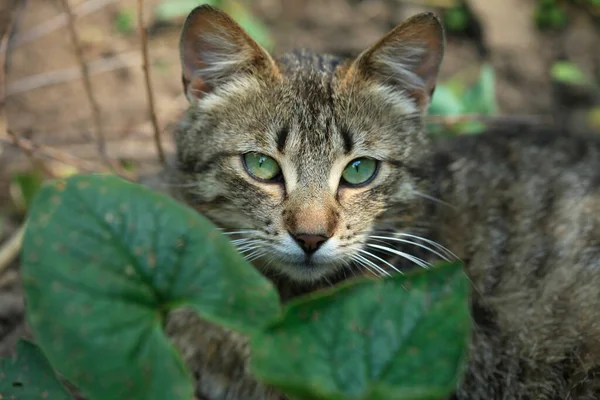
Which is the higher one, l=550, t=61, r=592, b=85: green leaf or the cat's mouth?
l=550, t=61, r=592, b=85: green leaf

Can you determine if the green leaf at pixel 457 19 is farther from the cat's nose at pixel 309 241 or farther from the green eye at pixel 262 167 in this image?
the cat's nose at pixel 309 241

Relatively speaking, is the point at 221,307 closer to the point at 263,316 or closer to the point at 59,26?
the point at 263,316

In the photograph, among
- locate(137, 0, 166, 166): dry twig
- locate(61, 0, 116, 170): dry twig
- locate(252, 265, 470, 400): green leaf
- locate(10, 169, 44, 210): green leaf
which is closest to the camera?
locate(252, 265, 470, 400): green leaf

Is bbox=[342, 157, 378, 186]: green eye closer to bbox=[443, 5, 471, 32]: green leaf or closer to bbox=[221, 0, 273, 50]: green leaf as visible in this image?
bbox=[221, 0, 273, 50]: green leaf

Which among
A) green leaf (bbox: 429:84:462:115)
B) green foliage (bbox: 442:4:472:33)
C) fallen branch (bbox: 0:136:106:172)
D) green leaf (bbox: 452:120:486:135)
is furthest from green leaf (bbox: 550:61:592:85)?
fallen branch (bbox: 0:136:106:172)

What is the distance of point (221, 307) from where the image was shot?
146 cm

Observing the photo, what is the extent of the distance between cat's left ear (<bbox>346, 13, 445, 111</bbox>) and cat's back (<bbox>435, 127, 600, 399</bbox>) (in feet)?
1.37

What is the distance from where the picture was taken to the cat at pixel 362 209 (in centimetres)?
216

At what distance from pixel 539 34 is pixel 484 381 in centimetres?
301

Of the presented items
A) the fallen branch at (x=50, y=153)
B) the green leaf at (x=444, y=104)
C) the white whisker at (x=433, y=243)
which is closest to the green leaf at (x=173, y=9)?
the fallen branch at (x=50, y=153)

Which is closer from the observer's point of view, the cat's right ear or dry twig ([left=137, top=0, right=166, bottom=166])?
the cat's right ear

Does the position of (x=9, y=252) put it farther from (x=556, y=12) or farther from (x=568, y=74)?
(x=556, y=12)

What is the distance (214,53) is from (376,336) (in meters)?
1.32

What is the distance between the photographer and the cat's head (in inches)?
83.2
